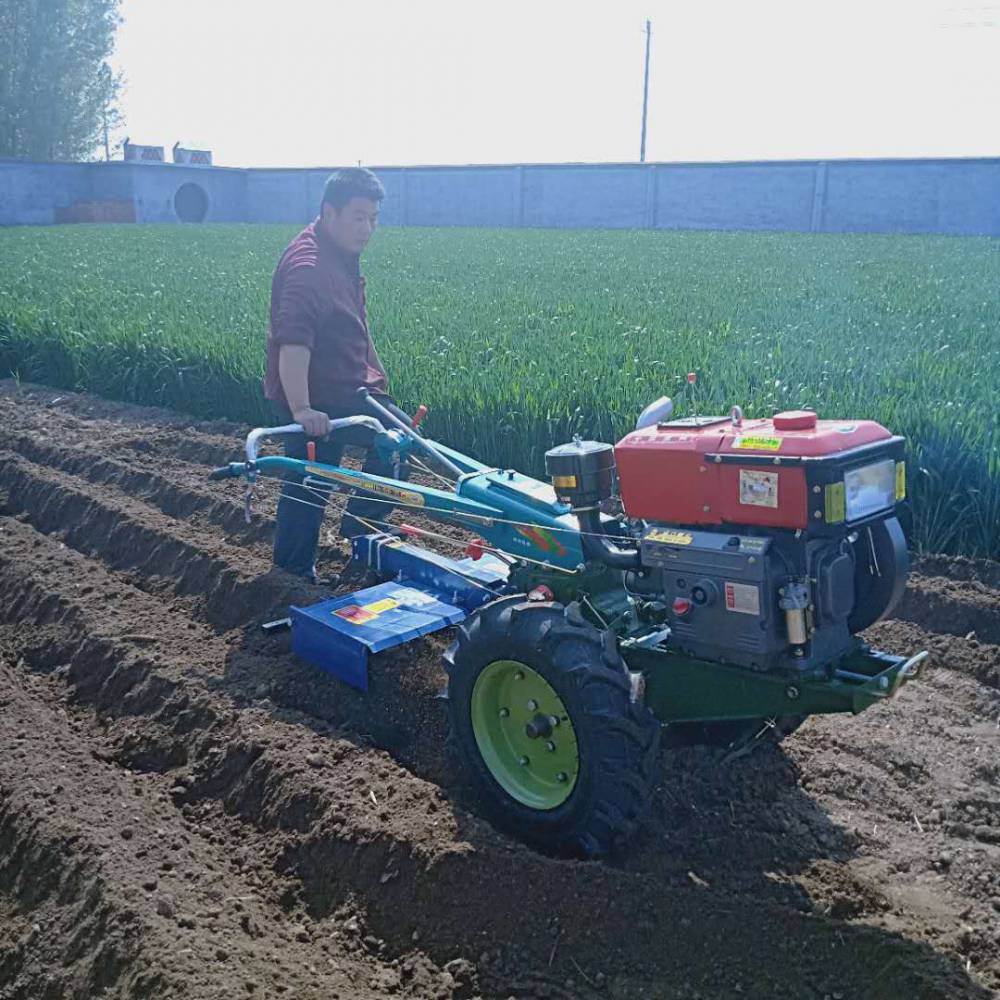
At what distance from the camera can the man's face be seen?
5168mm

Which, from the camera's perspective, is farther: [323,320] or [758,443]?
[323,320]

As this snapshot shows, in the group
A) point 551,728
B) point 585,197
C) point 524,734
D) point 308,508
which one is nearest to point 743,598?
point 551,728

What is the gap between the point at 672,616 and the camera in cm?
331

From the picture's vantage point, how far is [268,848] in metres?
3.61

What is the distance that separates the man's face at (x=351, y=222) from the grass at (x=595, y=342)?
2363 mm

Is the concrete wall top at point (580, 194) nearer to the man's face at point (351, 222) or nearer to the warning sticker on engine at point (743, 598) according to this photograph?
the man's face at point (351, 222)

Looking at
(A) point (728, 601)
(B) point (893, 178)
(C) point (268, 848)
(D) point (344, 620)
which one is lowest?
(C) point (268, 848)

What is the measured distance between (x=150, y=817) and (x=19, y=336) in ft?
31.1

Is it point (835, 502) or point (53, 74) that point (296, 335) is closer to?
point (835, 502)

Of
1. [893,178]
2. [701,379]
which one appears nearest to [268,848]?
[701,379]

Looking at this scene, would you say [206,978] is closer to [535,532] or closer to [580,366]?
[535,532]

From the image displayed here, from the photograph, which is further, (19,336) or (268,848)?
(19,336)

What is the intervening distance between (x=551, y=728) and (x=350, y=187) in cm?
282

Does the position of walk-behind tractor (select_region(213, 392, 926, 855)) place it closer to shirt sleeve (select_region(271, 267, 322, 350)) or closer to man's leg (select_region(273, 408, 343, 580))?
shirt sleeve (select_region(271, 267, 322, 350))
